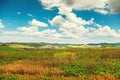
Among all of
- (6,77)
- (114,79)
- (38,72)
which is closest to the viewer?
(114,79)

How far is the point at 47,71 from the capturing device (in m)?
28.5

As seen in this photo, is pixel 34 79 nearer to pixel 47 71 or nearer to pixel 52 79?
pixel 52 79

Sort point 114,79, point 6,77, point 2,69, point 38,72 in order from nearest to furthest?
point 114,79 < point 6,77 < point 38,72 < point 2,69

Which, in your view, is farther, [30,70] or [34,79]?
[30,70]

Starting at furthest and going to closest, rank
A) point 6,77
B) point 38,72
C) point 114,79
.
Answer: point 38,72, point 6,77, point 114,79

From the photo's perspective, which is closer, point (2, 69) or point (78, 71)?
point (78, 71)

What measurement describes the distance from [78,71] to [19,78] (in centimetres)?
819

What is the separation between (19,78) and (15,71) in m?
6.04

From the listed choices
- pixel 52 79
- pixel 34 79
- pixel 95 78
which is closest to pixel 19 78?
pixel 34 79

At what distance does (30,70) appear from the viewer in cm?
2950

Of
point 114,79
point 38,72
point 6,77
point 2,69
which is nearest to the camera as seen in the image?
point 114,79

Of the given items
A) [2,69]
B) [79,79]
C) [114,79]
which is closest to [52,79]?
[79,79]

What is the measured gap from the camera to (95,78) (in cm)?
2289

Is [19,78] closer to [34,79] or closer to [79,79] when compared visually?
[34,79]
